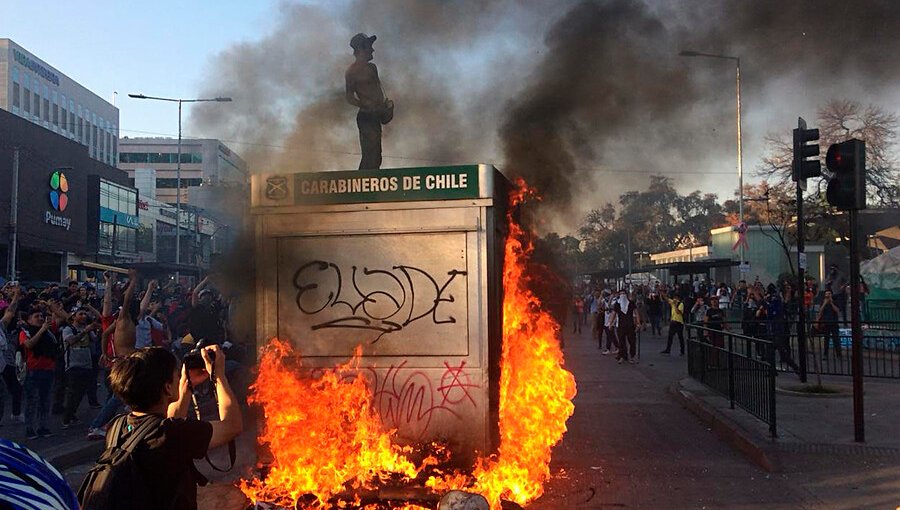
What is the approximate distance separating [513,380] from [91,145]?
Result: 73.0m

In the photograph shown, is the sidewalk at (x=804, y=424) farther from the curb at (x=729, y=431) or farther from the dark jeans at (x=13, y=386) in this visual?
the dark jeans at (x=13, y=386)

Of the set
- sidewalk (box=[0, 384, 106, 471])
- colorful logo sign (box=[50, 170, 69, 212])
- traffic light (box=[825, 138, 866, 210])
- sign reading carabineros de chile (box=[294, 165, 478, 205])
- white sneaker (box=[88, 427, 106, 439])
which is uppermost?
colorful logo sign (box=[50, 170, 69, 212])

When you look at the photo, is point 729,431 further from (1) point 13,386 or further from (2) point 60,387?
(1) point 13,386

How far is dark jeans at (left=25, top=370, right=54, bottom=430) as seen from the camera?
788 centimetres

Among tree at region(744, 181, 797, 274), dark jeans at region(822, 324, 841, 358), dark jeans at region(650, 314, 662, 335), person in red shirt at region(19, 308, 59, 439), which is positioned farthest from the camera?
tree at region(744, 181, 797, 274)

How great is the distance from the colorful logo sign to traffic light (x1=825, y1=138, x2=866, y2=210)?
36437mm

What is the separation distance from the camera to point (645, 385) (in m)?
12.0

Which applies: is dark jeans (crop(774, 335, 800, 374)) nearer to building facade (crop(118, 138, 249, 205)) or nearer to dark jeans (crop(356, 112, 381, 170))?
dark jeans (crop(356, 112, 381, 170))

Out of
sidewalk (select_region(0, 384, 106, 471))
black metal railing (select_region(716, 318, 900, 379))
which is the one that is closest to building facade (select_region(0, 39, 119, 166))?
sidewalk (select_region(0, 384, 106, 471))

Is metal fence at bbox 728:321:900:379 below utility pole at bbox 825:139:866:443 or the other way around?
below

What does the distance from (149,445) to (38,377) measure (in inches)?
264

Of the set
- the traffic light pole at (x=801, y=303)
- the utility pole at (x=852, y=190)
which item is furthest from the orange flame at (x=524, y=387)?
the traffic light pole at (x=801, y=303)

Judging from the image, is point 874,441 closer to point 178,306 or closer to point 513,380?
point 513,380

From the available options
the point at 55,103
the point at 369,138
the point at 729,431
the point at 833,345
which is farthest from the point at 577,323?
the point at 55,103
